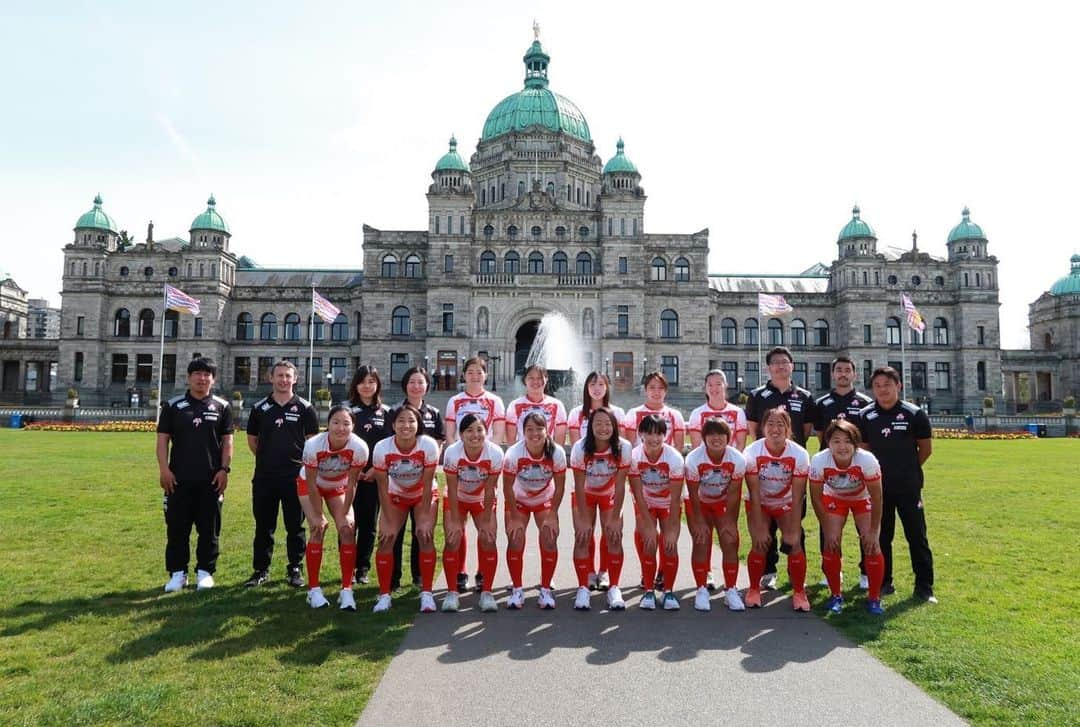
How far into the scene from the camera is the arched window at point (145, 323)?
51.7 metres

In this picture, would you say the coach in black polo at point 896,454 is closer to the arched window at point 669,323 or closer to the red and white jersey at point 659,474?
the red and white jersey at point 659,474

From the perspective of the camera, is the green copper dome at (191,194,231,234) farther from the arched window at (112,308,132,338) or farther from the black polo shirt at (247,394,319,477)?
the black polo shirt at (247,394,319,477)

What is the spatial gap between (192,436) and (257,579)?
178 cm

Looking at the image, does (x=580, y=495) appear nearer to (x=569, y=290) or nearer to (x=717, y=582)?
(x=717, y=582)

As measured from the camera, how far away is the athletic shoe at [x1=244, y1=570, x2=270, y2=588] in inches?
302

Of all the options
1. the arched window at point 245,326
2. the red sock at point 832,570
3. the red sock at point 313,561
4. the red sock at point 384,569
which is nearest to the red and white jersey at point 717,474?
the red sock at point 832,570

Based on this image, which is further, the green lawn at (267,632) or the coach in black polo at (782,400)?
the coach in black polo at (782,400)

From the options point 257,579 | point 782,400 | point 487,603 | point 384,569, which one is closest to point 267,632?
point 384,569

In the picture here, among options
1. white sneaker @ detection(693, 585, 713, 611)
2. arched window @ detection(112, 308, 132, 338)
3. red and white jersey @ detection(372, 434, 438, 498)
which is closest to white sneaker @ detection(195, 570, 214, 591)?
red and white jersey @ detection(372, 434, 438, 498)

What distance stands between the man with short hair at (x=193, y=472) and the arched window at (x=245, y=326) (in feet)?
161

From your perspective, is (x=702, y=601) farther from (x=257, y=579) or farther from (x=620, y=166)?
(x=620, y=166)

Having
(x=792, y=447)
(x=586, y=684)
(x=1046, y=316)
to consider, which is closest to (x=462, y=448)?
(x=586, y=684)

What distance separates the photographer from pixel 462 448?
7.04m

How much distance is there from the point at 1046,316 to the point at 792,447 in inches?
2752
